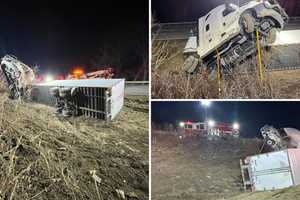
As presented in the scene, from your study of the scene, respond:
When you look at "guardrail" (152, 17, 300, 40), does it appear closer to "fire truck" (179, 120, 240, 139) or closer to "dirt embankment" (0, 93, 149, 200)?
"dirt embankment" (0, 93, 149, 200)

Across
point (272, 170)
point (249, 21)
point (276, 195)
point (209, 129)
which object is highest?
point (249, 21)

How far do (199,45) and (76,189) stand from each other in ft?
4.02

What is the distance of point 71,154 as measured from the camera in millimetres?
2709

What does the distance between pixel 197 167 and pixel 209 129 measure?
0.85 ft

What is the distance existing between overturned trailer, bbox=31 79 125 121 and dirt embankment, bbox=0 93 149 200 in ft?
0.16

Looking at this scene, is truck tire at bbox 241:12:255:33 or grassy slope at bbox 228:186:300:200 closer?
grassy slope at bbox 228:186:300:200

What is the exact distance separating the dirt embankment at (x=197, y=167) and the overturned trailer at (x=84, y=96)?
0.37 m

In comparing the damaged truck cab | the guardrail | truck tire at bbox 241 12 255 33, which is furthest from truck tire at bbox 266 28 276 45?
the guardrail

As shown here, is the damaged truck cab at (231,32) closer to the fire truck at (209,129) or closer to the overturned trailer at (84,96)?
the fire truck at (209,129)

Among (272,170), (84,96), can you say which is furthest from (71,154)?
(272,170)

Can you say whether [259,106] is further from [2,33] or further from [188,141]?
[2,33]

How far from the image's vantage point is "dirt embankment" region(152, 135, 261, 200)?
2.69m

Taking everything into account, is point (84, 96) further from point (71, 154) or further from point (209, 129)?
point (209, 129)

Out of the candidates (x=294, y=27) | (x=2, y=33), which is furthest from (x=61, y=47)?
(x=294, y=27)
